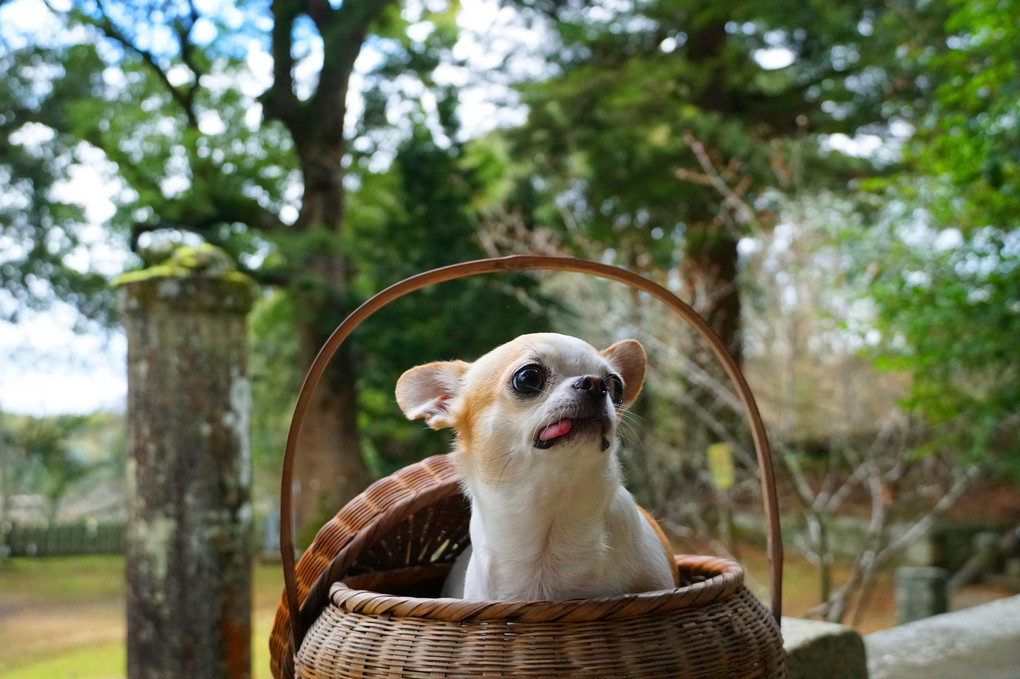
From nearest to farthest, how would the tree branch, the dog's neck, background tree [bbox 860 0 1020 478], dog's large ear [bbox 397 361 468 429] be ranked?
the dog's neck
dog's large ear [bbox 397 361 468 429]
background tree [bbox 860 0 1020 478]
the tree branch

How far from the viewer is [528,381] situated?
5.15 ft

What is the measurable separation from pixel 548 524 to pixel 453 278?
1.75ft

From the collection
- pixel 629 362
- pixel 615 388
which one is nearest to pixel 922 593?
pixel 629 362

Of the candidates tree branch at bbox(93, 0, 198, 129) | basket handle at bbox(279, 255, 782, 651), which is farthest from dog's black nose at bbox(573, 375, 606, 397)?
tree branch at bbox(93, 0, 198, 129)

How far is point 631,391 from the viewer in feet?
6.19

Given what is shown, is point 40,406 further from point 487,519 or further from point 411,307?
point 487,519

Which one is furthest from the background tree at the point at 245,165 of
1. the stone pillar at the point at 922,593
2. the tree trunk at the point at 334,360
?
the stone pillar at the point at 922,593

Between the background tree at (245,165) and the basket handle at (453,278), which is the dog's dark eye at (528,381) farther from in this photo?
the background tree at (245,165)

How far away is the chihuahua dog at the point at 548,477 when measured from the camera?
1.51 metres

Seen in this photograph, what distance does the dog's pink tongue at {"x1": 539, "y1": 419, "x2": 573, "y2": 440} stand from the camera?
58.4 inches

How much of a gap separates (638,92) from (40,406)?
22.0 ft

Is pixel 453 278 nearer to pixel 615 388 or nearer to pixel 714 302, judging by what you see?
pixel 615 388

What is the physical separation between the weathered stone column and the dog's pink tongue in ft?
4.83

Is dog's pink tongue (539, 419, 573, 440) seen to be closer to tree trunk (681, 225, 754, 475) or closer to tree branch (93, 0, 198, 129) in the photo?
tree trunk (681, 225, 754, 475)
